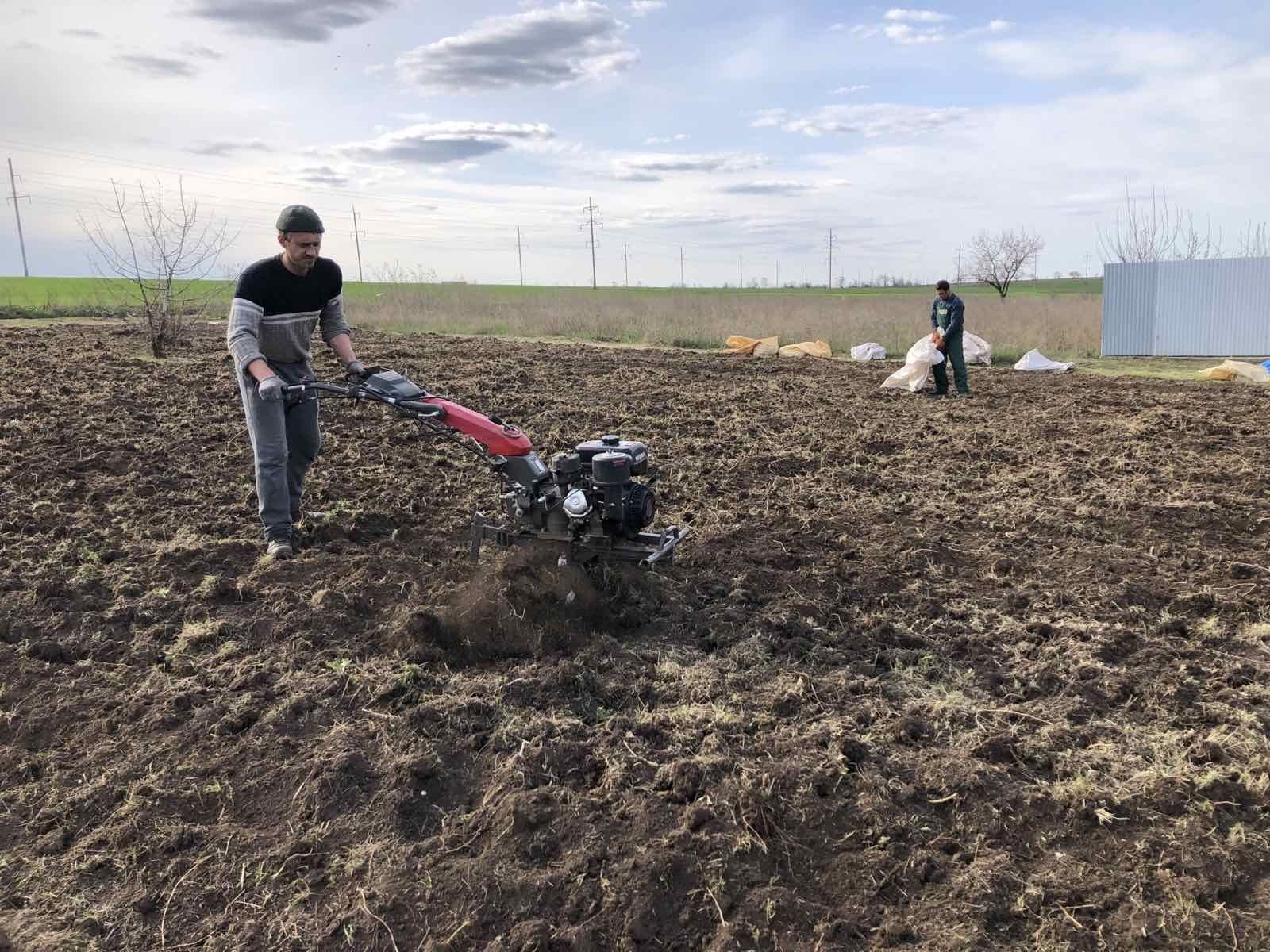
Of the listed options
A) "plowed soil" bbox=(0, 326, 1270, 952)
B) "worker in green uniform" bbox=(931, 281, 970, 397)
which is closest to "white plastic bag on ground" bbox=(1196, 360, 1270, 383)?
"worker in green uniform" bbox=(931, 281, 970, 397)

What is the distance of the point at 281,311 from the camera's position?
5.36 meters

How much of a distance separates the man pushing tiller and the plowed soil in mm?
502

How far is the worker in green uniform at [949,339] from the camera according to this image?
12.4 metres

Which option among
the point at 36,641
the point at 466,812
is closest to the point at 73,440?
the point at 36,641

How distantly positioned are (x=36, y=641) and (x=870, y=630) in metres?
4.05

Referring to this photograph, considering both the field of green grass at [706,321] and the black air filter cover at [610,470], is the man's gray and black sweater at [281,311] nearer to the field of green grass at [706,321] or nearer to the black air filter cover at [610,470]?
the black air filter cover at [610,470]

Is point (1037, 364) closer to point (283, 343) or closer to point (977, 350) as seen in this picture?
point (977, 350)

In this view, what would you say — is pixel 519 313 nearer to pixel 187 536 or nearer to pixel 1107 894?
pixel 187 536

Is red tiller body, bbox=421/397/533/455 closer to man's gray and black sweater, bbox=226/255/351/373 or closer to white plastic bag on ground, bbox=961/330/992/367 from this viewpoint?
man's gray and black sweater, bbox=226/255/351/373

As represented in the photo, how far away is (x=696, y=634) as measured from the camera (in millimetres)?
4438

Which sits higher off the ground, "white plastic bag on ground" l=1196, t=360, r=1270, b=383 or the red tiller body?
the red tiller body

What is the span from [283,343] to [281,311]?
199 millimetres

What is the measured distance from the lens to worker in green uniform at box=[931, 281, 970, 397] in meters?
12.4

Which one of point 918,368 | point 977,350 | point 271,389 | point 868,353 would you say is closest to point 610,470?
point 271,389
